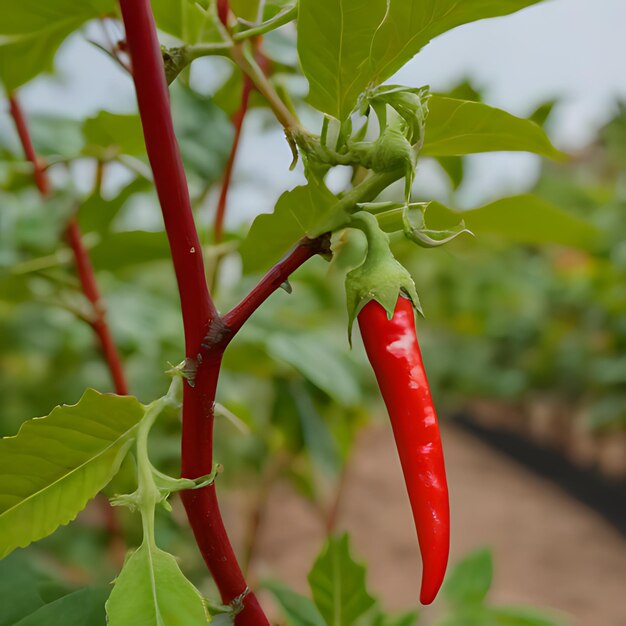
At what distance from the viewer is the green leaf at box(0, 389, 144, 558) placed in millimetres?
247

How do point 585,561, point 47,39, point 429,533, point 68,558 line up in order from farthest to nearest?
point 585,561
point 68,558
point 47,39
point 429,533

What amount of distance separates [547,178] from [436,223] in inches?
119

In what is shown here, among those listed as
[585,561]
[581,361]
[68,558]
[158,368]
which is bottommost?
[585,561]

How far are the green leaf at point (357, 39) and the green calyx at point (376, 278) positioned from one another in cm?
5

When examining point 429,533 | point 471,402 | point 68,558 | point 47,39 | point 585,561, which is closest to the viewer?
point 429,533

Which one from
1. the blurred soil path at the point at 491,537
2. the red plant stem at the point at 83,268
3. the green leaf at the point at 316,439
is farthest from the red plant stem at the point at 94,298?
the blurred soil path at the point at 491,537

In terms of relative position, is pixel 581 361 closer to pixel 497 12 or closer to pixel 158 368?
pixel 158 368

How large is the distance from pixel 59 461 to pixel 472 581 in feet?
1.08

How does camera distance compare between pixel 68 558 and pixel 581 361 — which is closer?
pixel 68 558

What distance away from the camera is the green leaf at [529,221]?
0.39m

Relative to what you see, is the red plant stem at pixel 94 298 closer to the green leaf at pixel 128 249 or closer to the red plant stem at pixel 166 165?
the green leaf at pixel 128 249

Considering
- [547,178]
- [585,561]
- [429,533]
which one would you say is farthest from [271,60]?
[547,178]

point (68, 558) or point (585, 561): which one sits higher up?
point (68, 558)

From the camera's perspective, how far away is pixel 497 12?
0.27 m
